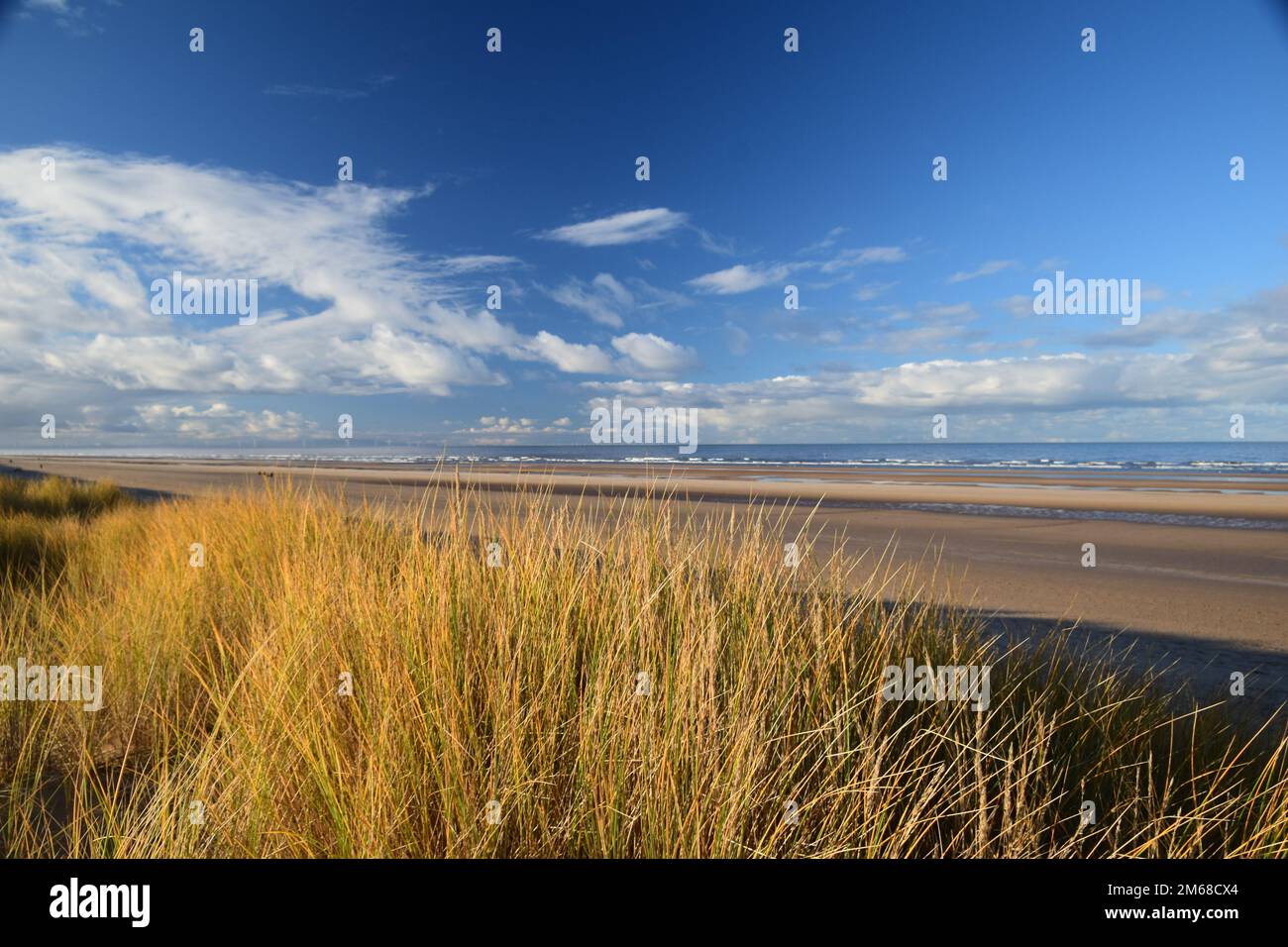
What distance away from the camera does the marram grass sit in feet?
6.58

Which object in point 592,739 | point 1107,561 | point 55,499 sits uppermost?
point 55,499

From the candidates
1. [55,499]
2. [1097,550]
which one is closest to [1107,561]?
[1097,550]

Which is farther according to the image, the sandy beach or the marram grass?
the sandy beach

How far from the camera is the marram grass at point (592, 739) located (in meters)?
2.01

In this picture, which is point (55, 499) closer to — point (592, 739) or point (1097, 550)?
point (592, 739)

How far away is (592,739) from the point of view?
214 centimetres

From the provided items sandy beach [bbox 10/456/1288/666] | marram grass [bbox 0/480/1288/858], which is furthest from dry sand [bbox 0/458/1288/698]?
marram grass [bbox 0/480/1288/858]

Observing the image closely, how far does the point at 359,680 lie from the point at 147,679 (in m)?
1.78

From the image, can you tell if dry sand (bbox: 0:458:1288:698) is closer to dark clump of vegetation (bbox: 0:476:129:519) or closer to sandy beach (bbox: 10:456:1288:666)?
sandy beach (bbox: 10:456:1288:666)

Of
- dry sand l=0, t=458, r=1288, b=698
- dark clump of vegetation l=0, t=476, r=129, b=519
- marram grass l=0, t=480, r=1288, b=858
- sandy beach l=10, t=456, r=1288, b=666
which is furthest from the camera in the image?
dark clump of vegetation l=0, t=476, r=129, b=519

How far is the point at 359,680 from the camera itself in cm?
268

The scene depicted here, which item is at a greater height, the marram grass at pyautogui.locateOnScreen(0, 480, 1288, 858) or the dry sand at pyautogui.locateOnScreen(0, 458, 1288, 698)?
the marram grass at pyautogui.locateOnScreen(0, 480, 1288, 858)
